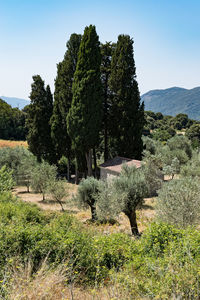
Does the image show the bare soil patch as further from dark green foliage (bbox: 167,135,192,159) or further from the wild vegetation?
dark green foliage (bbox: 167,135,192,159)

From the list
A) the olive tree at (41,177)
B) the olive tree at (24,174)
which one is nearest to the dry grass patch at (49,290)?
the olive tree at (41,177)

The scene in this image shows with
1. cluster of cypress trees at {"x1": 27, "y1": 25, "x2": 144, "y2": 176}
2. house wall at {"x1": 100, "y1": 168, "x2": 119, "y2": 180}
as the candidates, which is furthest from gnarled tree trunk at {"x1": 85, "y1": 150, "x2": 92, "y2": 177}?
house wall at {"x1": 100, "y1": 168, "x2": 119, "y2": 180}

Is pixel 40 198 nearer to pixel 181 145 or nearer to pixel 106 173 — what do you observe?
pixel 106 173

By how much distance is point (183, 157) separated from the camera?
30719mm

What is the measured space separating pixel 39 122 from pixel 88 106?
341 inches

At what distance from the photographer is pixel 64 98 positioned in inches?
1027

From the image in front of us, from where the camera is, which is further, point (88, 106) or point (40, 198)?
point (40, 198)

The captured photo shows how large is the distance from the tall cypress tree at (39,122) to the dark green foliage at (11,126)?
124 ft

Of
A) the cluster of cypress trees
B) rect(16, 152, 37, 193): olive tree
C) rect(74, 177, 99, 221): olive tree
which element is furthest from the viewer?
rect(16, 152, 37, 193): olive tree

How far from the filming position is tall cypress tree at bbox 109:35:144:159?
2506 cm

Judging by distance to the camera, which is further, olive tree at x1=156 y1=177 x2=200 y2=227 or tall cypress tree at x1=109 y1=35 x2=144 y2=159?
tall cypress tree at x1=109 y1=35 x2=144 y2=159

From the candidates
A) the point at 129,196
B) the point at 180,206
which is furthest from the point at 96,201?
the point at 180,206

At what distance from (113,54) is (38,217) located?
2101 centimetres

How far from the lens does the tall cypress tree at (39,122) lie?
28203 millimetres
